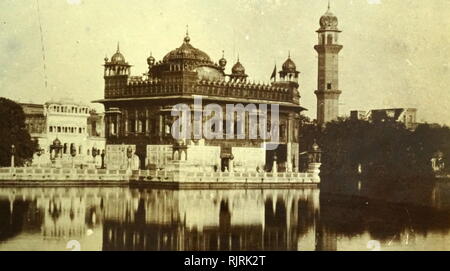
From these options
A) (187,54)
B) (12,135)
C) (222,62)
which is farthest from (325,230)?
(222,62)

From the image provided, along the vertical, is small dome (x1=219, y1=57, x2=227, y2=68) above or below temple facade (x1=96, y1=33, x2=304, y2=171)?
above

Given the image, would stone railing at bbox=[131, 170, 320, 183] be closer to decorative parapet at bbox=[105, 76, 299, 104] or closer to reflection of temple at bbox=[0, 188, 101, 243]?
reflection of temple at bbox=[0, 188, 101, 243]

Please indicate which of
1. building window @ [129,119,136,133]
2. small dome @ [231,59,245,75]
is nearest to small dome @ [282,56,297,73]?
small dome @ [231,59,245,75]

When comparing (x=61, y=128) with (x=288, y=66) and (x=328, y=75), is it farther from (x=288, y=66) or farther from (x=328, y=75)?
(x=328, y=75)

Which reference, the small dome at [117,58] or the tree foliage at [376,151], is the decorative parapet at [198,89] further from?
the tree foliage at [376,151]

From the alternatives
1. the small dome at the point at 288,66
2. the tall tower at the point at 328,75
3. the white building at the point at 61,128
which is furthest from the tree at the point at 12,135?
the tall tower at the point at 328,75

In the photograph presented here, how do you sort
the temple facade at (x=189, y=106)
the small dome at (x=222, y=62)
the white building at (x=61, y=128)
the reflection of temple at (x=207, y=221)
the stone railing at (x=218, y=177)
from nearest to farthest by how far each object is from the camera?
the reflection of temple at (x=207, y=221)
the stone railing at (x=218, y=177)
the temple facade at (x=189, y=106)
the small dome at (x=222, y=62)
the white building at (x=61, y=128)

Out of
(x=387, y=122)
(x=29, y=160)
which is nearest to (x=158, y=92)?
(x=29, y=160)
